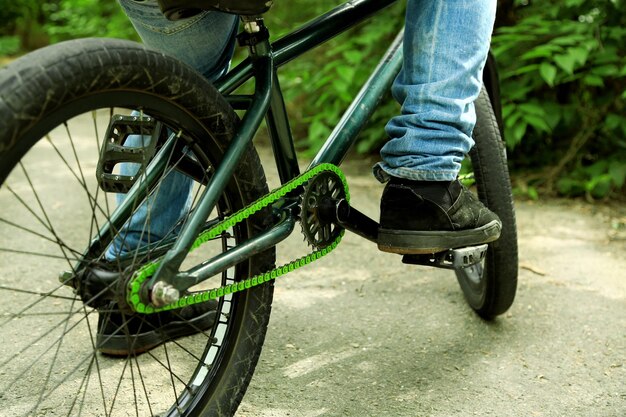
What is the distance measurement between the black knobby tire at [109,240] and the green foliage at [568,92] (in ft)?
6.95

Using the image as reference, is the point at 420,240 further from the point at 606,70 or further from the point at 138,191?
the point at 606,70

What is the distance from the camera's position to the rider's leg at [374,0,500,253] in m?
1.67

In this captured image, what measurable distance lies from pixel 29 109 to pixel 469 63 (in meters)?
0.94

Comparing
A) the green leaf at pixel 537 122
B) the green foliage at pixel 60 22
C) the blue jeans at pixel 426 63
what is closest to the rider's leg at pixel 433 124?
the blue jeans at pixel 426 63

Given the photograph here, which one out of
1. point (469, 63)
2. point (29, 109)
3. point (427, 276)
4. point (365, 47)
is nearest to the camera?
point (29, 109)

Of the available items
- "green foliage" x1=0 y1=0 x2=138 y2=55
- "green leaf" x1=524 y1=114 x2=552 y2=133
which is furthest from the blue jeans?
"green foliage" x1=0 y1=0 x2=138 y2=55

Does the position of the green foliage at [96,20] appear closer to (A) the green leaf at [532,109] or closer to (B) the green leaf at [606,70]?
(A) the green leaf at [532,109]

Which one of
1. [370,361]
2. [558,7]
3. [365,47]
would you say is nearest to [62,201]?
[365,47]

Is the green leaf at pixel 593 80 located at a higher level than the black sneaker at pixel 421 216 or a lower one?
lower

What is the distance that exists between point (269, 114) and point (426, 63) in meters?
0.36

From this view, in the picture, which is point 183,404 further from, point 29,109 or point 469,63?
point 469,63

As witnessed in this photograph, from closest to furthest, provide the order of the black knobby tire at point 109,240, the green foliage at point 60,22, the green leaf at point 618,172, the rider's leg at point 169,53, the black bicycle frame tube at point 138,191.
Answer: the black knobby tire at point 109,240, the black bicycle frame tube at point 138,191, the rider's leg at point 169,53, the green leaf at point 618,172, the green foliage at point 60,22

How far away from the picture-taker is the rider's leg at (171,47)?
167cm

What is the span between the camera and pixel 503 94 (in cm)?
371
